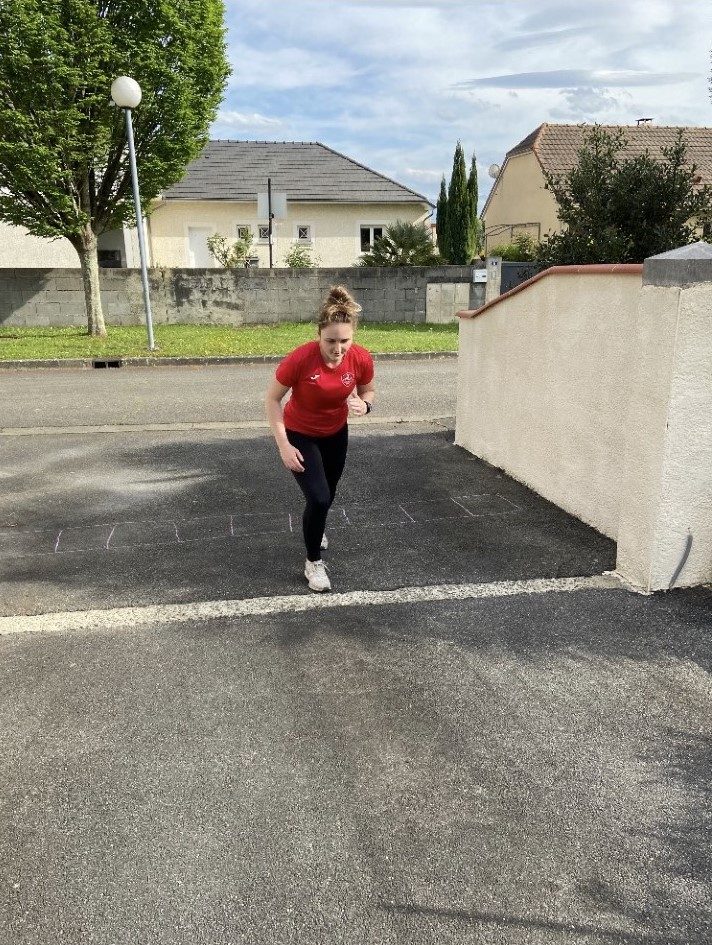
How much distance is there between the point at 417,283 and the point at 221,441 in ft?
46.7

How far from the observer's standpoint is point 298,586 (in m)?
4.46

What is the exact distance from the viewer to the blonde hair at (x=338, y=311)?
3.98 m

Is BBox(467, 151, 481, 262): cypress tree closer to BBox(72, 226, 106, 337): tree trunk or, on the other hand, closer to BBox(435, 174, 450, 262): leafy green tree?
BBox(435, 174, 450, 262): leafy green tree

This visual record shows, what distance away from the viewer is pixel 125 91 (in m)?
13.7

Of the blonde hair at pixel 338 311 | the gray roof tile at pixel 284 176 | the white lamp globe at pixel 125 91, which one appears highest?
the gray roof tile at pixel 284 176

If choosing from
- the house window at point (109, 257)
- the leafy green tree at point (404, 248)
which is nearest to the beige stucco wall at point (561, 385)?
the leafy green tree at point (404, 248)

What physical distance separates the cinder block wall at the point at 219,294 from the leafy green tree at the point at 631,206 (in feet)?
40.5

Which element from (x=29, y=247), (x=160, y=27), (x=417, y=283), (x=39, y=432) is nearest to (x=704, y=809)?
(x=39, y=432)

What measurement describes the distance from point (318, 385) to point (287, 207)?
99.1 ft

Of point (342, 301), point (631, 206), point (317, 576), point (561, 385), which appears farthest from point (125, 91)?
point (317, 576)

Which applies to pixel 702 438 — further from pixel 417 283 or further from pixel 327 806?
pixel 417 283

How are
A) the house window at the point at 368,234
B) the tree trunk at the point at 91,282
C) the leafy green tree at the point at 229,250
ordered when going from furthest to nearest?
1. the house window at the point at 368,234
2. the leafy green tree at the point at 229,250
3. the tree trunk at the point at 91,282

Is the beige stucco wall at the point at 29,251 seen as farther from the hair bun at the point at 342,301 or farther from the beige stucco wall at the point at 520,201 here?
the hair bun at the point at 342,301

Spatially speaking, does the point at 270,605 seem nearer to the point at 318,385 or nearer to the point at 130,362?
the point at 318,385
